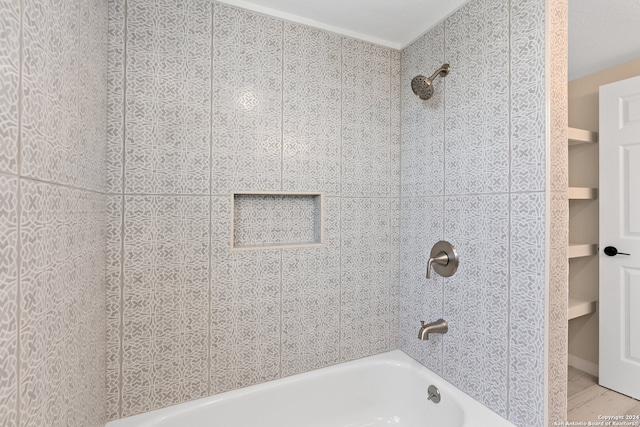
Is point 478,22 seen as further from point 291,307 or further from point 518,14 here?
point 291,307

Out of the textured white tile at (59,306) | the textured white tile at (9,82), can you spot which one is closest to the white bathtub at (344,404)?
the textured white tile at (59,306)

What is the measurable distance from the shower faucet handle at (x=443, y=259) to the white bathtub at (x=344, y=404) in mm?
499

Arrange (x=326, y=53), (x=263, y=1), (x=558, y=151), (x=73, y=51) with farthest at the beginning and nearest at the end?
(x=326, y=53)
(x=263, y=1)
(x=558, y=151)
(x=73, y=51)

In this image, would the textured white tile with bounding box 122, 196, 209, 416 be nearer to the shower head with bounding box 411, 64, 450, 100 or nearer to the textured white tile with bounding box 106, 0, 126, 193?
the textured white tile with bounding box 106, 0, 126, 193

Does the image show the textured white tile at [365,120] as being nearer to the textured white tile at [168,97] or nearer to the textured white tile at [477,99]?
the textured white tile at [477,99]

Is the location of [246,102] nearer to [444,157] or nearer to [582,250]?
[444,157]

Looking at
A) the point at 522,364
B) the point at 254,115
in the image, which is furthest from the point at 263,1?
the point at 522,364

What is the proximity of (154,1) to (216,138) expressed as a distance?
0.56m

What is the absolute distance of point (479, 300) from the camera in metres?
1.17

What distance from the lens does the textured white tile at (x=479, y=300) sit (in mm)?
1082

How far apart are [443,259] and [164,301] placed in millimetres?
1188

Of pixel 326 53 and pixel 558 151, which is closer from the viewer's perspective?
pixel 558 151

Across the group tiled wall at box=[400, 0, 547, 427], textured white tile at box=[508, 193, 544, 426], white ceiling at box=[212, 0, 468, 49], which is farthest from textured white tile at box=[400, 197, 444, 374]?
white ceiling at box=[212, 0, 468, 49]

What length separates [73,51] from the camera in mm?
701
